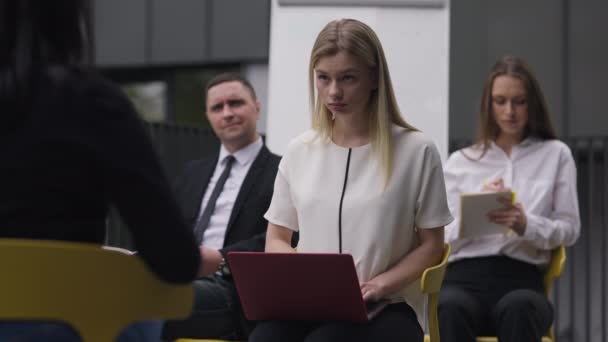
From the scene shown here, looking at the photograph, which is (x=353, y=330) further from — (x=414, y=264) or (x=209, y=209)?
(x=209, y=209)

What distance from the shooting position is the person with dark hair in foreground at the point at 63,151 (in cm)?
181

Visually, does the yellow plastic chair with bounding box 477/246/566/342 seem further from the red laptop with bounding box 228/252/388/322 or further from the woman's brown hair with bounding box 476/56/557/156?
the red laptop with bounding box 228/252/388/322

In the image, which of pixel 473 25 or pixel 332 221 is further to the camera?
pixel 473 25

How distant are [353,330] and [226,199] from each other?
149cm

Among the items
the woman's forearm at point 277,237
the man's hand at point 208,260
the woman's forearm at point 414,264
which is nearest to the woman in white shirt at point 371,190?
the woman's forearm at point 414,264

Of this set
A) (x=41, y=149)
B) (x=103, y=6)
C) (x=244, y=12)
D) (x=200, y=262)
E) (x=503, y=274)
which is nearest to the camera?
(x=41, y=149)

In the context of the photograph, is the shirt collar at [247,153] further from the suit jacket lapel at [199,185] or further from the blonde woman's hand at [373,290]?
the blonde woman's hand at [373,290]

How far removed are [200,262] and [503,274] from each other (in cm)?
229

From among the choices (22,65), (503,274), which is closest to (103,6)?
(503,274)

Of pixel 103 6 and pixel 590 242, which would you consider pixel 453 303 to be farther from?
pixel 103 6

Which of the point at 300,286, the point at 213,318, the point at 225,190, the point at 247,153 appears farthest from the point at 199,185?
the point at 300,286

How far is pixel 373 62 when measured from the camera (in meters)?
3.14

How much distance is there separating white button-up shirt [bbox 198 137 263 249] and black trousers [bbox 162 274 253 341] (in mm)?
419

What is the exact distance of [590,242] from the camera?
714cm
